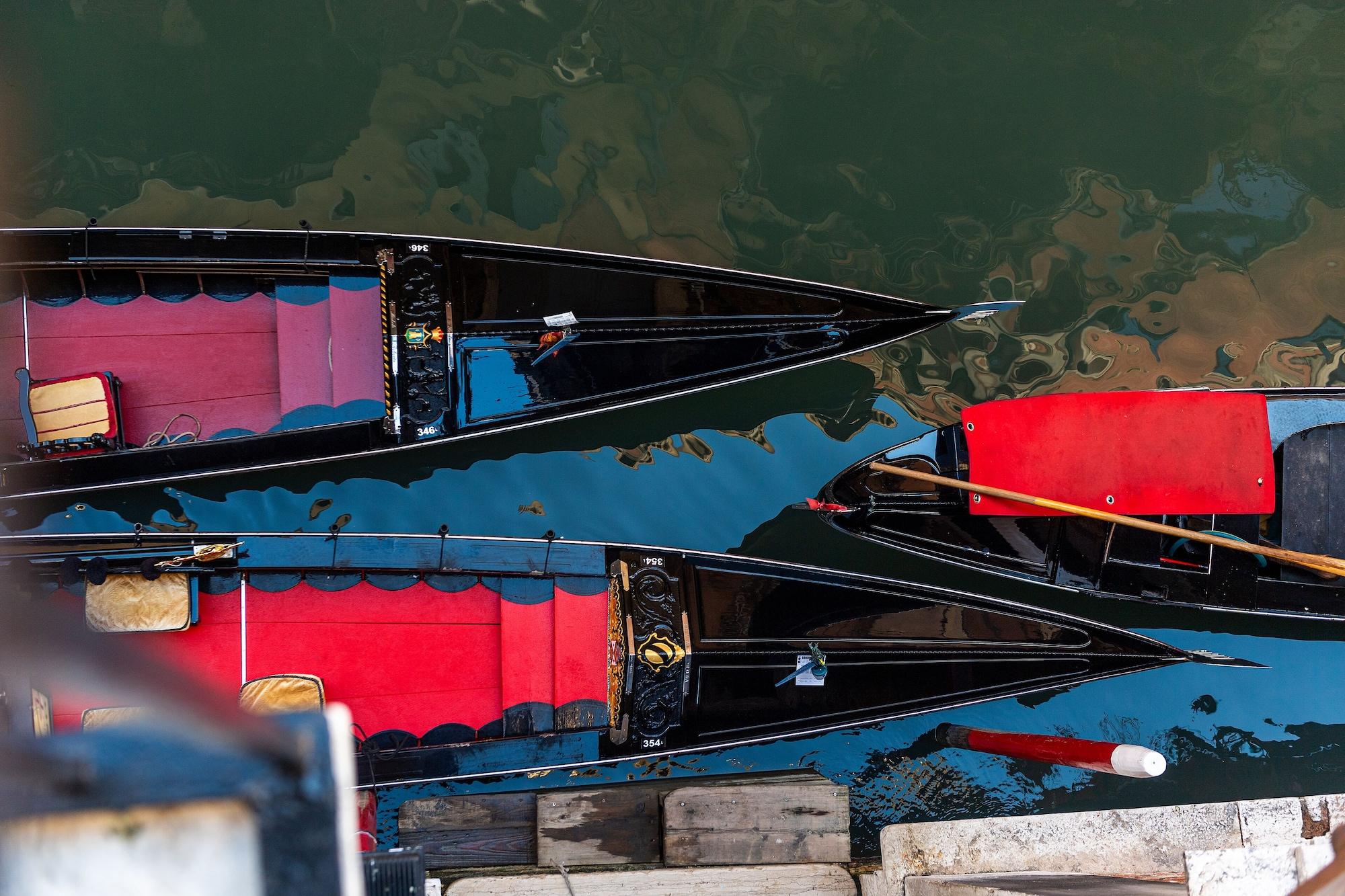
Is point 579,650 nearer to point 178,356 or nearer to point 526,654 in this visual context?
point 526,654

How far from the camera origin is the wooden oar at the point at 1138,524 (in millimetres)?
5832

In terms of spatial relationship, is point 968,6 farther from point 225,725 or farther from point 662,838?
point 225,725

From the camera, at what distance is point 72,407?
579cm

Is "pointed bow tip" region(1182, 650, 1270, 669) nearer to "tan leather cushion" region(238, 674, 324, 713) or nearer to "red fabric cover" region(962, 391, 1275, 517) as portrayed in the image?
"red fabric cover" region(962, 391, 1275, 517)

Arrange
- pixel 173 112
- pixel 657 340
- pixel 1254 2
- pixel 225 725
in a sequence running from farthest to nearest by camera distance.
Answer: pixel 1254 2 → pixel 173 112 → pixel 657 340 → pixel 225 725

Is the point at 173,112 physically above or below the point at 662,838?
above

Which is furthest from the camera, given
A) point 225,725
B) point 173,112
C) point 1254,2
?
point 1254,2

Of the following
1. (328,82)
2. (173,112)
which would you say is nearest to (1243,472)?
(328,82)

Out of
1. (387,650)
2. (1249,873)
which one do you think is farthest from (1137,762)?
(387,650)

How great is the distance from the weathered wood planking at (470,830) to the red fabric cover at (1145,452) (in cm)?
423

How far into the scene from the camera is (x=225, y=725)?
1.73 meters

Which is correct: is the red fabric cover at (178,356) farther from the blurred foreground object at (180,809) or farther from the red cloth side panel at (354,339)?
the blurred foreground object at (180,809)

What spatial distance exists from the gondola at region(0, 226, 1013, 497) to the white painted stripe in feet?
3.00

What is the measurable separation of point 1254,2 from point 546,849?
8.90 metres
